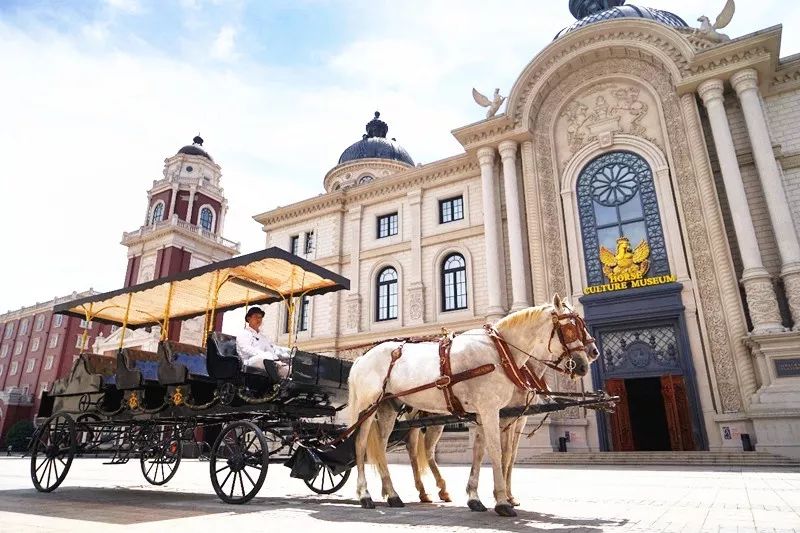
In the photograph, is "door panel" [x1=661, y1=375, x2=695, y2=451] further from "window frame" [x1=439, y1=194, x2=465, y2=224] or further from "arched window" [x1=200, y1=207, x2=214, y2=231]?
"arched window" [x1=200, y1=207, x2=214, y2=231]

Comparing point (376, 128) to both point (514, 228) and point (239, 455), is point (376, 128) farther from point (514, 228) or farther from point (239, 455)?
point (239, 455)

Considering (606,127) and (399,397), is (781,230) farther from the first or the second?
(399,397)

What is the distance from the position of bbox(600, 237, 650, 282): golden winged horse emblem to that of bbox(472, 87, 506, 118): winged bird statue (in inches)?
282

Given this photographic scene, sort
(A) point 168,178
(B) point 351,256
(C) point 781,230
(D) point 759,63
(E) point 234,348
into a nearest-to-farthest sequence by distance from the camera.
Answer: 1. (E) point 234,348
2. (C) point 781,230
3. (D) point 759,63
4. (B) point 351,256
5. (A) point 168,178

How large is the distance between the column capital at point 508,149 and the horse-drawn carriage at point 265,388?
43.2 feet

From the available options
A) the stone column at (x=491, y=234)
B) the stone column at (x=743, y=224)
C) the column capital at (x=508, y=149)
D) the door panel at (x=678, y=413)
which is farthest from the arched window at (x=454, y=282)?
the stone column at (x=743, y=224)

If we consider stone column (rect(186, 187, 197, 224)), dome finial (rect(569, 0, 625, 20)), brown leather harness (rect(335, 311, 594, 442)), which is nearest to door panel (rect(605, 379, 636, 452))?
brown leather harness (rect(335, 311, 594, 442))

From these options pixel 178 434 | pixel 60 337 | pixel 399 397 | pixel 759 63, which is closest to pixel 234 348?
pixel 178 434

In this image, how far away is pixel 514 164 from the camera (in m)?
19.1

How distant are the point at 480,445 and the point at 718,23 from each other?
60.7 feet

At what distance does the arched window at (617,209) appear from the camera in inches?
651

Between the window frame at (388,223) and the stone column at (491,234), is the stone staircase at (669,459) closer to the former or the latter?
the stone column at (491,234)

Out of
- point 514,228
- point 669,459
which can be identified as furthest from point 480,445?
point 514,228

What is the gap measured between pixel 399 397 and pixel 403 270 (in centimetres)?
1608
